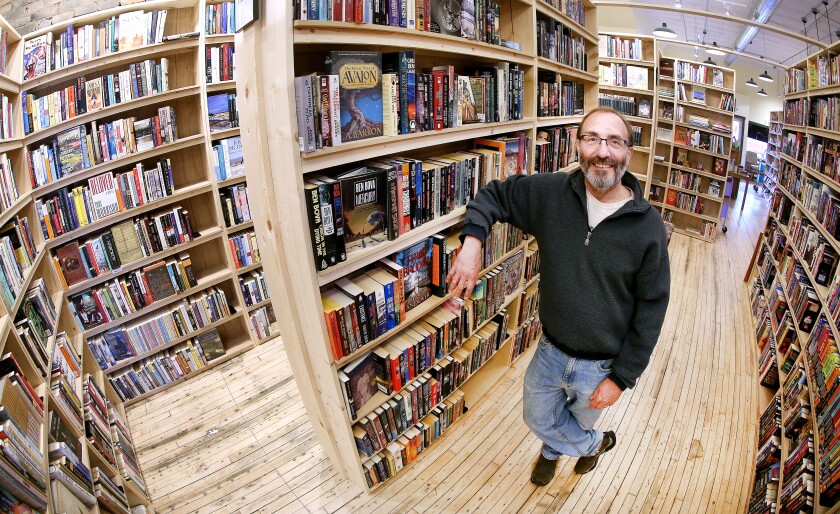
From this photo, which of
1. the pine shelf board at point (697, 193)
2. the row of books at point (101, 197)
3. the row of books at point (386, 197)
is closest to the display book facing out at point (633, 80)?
the pine shelf board at point (697, 193)

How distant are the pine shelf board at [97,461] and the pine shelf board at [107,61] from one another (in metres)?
1.80

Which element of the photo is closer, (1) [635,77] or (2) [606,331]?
(2) [606,331]

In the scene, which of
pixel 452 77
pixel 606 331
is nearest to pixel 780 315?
pixel 606 331

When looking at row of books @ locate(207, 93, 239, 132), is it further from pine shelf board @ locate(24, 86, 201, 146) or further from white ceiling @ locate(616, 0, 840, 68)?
white ceiling @ locate(616, 0, 840, 68)

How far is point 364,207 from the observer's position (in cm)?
144

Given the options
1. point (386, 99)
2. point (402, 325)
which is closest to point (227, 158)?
point (386, 99)

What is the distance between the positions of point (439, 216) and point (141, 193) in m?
1.97

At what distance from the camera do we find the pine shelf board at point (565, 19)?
7.33 ft

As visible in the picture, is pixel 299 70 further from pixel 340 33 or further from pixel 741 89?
pixel 741 89

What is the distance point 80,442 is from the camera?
5.07 feet

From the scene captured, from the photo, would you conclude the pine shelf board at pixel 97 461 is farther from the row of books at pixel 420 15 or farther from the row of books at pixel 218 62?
the row of books at pixel 218 62

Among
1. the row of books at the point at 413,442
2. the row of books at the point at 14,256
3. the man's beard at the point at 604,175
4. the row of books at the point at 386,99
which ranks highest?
the row of books at the point at 386,99

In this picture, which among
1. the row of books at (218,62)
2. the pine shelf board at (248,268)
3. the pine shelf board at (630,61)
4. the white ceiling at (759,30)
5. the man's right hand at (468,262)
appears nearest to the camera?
the man's right hand at (468,262)

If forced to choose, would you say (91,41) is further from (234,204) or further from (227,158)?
(234,204)
